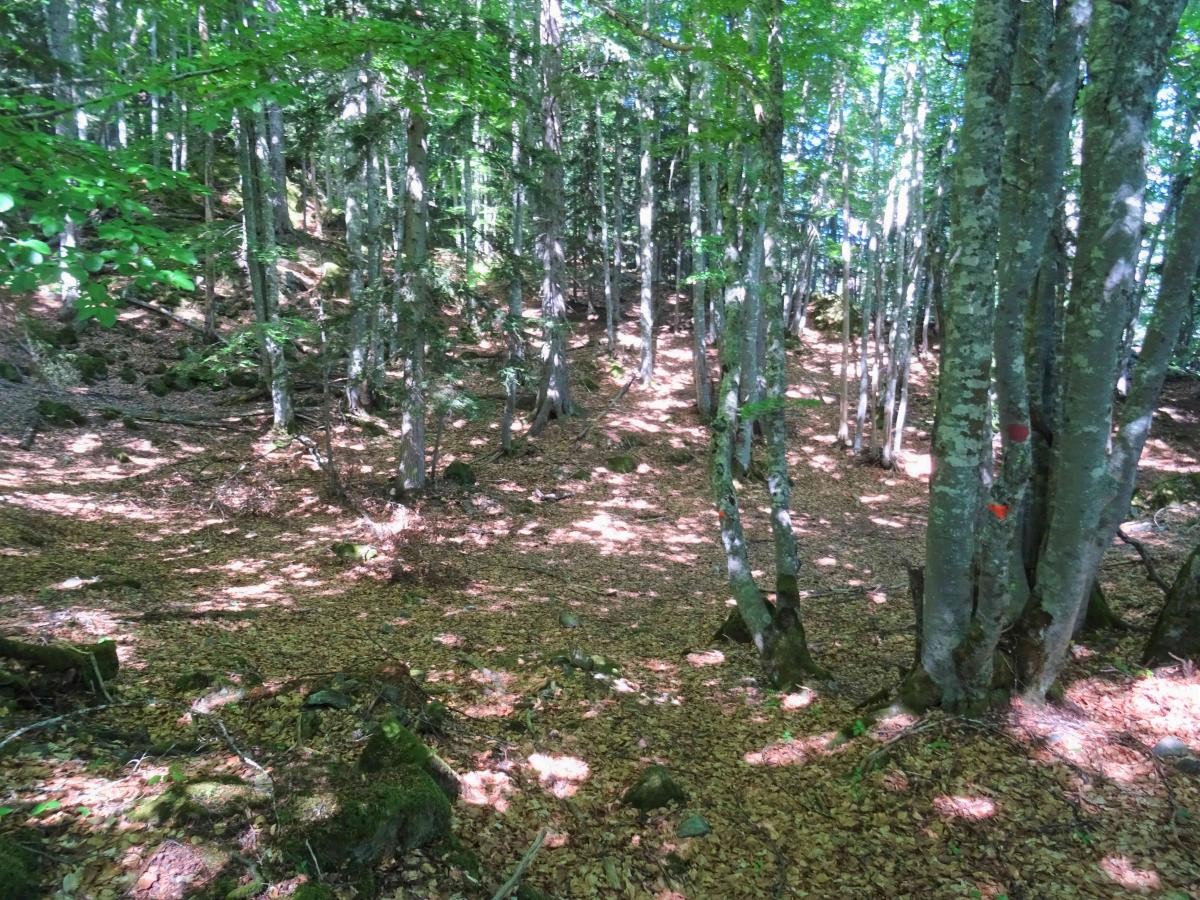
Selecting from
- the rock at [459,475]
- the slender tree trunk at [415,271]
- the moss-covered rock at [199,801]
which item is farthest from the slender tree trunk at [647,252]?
the moss-covered rock at [199,801]

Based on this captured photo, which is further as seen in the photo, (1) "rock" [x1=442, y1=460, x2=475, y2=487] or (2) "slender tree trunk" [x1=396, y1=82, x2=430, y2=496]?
(1) "rock" [x1=442, y1=460, x2=475, y2=487]

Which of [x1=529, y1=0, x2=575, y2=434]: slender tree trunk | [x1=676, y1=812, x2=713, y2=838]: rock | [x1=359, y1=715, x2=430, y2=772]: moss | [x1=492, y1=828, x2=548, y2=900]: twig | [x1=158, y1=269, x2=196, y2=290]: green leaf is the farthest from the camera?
[x1=529, y1=0, x2=575, y2=434]: slender tree trunk

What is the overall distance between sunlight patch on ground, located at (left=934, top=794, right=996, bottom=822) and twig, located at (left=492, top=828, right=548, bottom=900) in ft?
8.43

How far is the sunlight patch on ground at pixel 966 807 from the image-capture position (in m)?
4.14

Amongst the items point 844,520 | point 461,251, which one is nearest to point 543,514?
point 461,251

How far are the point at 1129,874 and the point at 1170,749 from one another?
4.45 ft

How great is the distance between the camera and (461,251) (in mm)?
11508

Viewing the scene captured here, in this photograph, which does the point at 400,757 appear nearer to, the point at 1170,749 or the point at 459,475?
the point at 1170,749

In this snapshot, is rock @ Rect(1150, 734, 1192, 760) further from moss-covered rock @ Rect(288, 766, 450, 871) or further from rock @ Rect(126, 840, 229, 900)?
rock @ Rect(126, 840, 229, 900)

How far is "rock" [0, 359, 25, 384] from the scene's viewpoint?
45.2 ft

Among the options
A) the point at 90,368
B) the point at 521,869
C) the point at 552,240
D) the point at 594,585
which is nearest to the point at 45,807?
the point at 521,869

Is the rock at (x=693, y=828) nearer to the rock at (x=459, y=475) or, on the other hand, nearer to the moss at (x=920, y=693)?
the moss at (x=920, y=693)

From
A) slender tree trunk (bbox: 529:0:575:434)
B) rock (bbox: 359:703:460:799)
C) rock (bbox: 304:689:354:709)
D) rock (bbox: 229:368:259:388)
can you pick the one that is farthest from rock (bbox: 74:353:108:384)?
rock (bbox: 359:703:460:799)

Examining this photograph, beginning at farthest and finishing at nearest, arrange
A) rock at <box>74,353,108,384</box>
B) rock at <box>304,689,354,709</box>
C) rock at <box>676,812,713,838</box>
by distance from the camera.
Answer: rock at <box>74,353,108,384</box>, rock at <box>304,689,354,709</box>, rock at <box>676,812,713,838</box>
